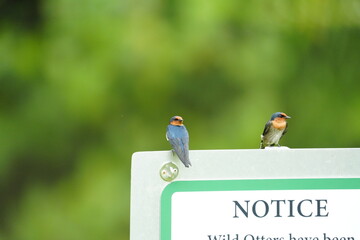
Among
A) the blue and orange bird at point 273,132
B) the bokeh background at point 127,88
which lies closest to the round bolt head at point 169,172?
the blue and orange bird at point 273,132

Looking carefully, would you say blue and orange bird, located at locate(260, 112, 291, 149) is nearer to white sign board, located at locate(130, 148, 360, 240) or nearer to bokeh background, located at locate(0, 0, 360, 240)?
white sign board, located at locate(130, 148, 360, 240)

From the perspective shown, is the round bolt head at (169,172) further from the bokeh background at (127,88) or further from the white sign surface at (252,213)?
the bokeh background at (127,88)

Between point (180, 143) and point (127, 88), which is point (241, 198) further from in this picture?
point (127, 88)

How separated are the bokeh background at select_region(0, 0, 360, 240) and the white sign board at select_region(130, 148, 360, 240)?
2.46ft

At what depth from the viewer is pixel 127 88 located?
1.90 metres

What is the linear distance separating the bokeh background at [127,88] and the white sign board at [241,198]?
75cm

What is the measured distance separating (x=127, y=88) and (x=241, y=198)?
3.14ft


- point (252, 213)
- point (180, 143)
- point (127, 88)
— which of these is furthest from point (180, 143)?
point (127, 88)

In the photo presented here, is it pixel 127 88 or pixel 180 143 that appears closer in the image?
pixel 180 143

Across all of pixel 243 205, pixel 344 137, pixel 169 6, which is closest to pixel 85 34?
pixel 169 6

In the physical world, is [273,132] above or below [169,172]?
above

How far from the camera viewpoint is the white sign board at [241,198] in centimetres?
97

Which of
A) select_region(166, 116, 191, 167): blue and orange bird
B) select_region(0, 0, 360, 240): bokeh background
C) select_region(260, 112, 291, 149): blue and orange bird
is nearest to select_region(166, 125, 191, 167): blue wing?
select_region(166, 116, 191, 167): blue and orange bird

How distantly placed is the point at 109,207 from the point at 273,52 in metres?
0.49
